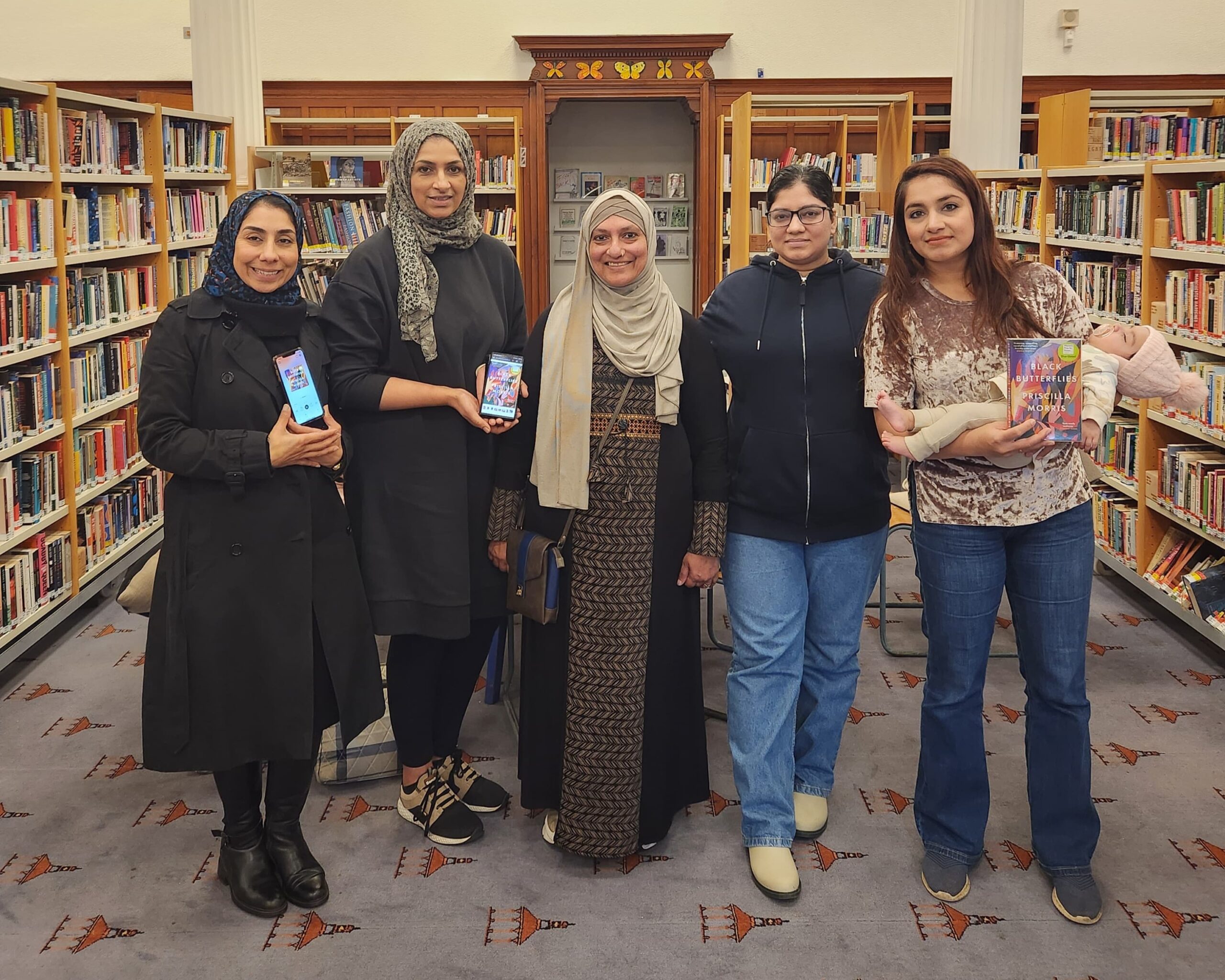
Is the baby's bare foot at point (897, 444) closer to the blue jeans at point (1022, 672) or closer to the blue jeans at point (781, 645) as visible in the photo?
the blue jeans at point (1022, 672)

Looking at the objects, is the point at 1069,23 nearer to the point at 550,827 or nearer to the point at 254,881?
the point at 550,827

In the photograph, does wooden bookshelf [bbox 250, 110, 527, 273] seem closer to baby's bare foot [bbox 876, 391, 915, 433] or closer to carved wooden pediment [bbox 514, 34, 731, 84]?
carved wooden pediment [bbox 514, 34, 731, 84]

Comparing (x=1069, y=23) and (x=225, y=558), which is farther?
(x=1069, y=23)

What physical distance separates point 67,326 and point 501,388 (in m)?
2.90

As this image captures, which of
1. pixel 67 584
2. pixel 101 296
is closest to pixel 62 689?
pixel 67 584

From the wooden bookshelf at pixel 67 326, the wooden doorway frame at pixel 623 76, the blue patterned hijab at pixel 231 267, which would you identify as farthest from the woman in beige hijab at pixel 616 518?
the wooden doorway frame at pixel 623 76

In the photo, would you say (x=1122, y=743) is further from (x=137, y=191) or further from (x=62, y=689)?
(x=137, y=191)

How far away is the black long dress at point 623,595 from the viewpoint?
2.82 meters

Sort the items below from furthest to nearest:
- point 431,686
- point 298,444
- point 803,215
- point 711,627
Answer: point 711,627 → point 431,686 → point 803,215 → point 298,444

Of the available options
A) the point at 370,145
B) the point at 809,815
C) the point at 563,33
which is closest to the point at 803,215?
the point at 809,815

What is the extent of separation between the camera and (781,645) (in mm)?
2867

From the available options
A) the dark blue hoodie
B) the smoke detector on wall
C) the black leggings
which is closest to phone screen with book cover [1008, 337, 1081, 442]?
the dark blue hoodie

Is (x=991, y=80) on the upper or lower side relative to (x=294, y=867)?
upper

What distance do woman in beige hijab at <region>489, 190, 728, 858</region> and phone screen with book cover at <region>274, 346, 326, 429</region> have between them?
1.70ft
